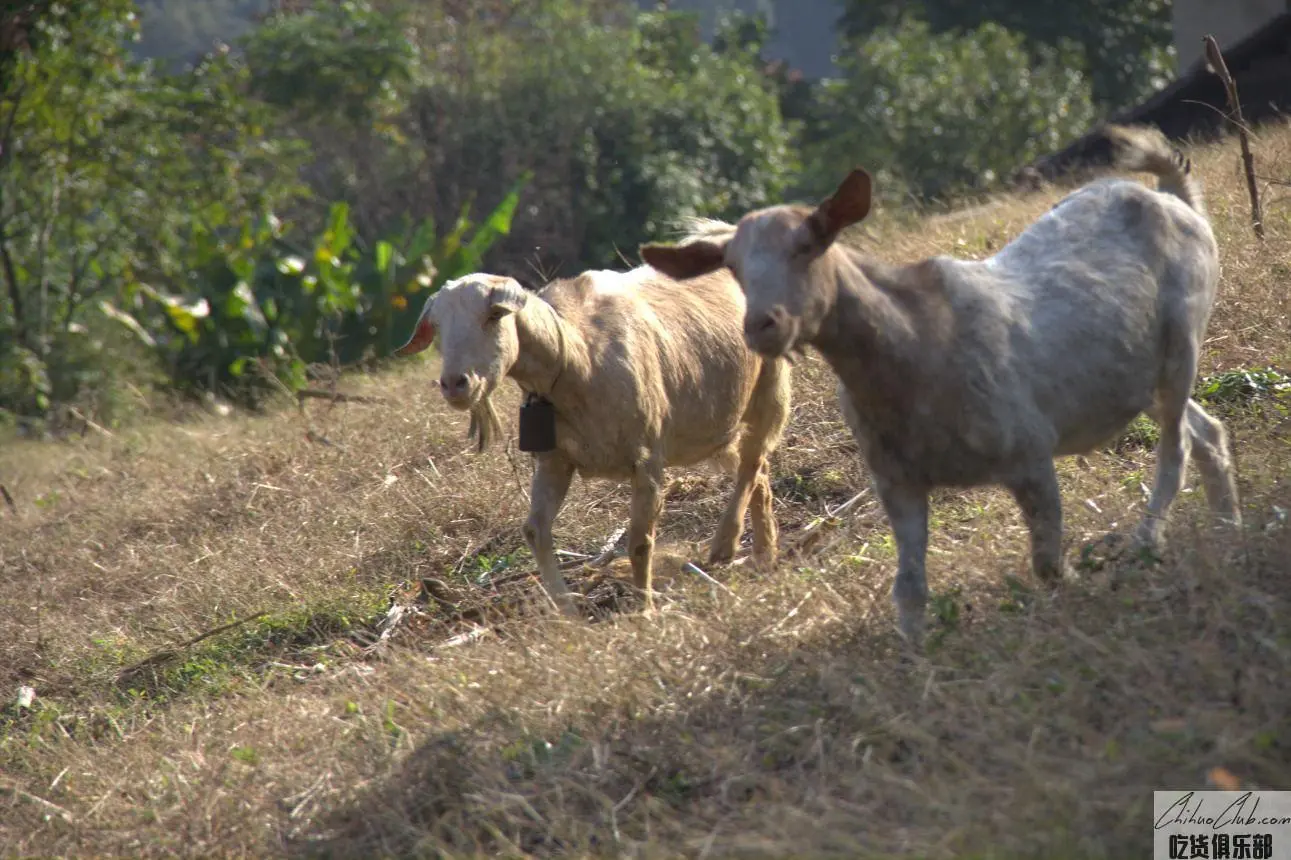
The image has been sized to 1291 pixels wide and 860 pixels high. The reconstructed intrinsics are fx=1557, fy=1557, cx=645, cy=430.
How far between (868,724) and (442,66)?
22.5m

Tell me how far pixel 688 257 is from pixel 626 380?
188cm

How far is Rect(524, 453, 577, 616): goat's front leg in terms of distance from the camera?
22.7 feet

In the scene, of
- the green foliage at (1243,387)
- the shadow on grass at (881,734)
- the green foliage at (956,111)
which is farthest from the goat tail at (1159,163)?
the green foliage at (956,111)

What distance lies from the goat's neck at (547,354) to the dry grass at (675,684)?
1.03 meters

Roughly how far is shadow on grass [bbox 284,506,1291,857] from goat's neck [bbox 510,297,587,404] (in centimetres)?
142

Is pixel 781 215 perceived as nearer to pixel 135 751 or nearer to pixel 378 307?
pixel 135 751

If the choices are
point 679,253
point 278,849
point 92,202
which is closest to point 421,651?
point 278,849

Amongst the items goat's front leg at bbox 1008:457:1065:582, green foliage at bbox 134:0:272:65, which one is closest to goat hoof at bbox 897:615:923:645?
goat's front leg at bbox 1008:457:1065:582

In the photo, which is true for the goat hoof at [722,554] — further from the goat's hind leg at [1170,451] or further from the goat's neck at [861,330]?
the goat's neck at [861,330]

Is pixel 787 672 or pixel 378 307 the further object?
pixel 378 307

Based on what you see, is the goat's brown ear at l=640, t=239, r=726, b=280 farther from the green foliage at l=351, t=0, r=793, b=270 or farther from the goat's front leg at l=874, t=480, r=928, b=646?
the green foliage at l=351, t=0, r=793, b=270

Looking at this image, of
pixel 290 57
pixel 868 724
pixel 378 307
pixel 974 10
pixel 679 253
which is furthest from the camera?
pixel 974 10

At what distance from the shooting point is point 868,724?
4.65m

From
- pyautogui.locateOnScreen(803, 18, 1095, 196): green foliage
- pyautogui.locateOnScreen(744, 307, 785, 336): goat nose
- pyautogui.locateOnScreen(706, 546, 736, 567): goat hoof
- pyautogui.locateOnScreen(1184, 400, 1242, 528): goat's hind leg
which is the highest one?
pyautogui.locateOnScreen(744, 307, 785, 336): goat nose
